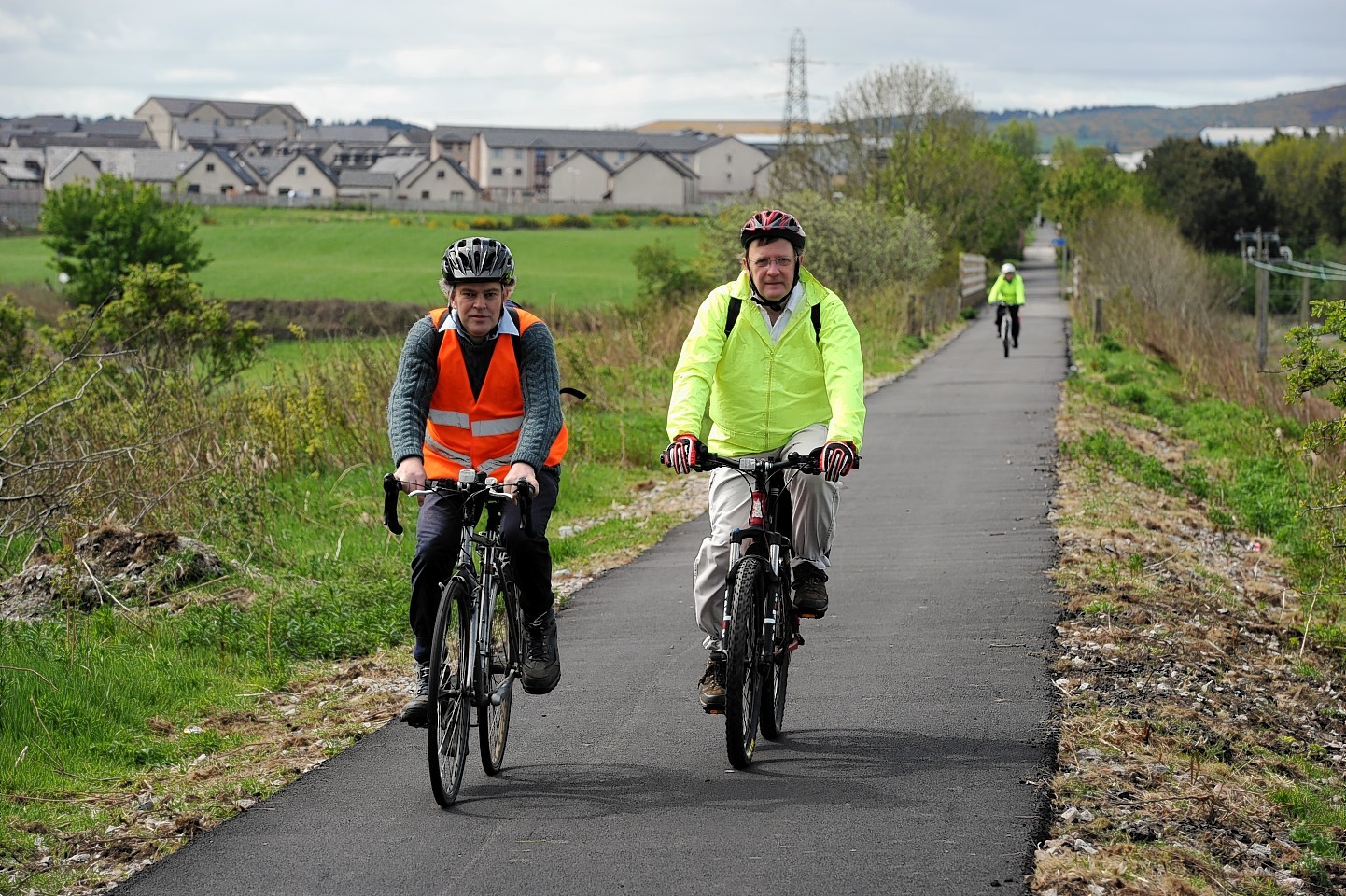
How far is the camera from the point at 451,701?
5.48m

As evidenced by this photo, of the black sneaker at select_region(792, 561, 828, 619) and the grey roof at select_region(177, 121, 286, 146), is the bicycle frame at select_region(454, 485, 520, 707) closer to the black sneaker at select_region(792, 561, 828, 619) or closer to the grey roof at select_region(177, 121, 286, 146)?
the black sneaker at select_region(792, 561, 828, 619)

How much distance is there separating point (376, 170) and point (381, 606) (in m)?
142

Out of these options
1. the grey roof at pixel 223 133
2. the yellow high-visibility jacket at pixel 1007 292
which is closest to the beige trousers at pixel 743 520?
the yellow high-visibility jacket at pixel 1007 292

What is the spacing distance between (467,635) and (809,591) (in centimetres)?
157

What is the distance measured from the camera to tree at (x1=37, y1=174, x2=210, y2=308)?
225 ft

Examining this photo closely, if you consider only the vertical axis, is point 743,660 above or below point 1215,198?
below

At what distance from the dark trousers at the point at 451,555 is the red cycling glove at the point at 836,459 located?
3.37 ft

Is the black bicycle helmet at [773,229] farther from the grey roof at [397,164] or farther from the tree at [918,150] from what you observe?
the grey roof at [397,164]

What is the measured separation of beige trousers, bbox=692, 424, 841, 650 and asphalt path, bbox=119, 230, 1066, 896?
623mm

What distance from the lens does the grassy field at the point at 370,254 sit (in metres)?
75.0

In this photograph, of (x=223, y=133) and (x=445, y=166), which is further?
(x=223, y=133)

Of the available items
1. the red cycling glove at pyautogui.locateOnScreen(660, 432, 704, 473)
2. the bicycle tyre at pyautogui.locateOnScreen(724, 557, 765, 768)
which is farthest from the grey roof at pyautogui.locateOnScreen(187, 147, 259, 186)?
the bicycle tyre at pyautogui.locateOnScreen(724, 557, 765, 768)

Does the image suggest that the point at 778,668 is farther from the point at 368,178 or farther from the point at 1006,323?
the point at 368,178

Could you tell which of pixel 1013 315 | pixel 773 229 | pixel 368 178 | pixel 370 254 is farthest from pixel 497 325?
Answer: pixel 368 178
